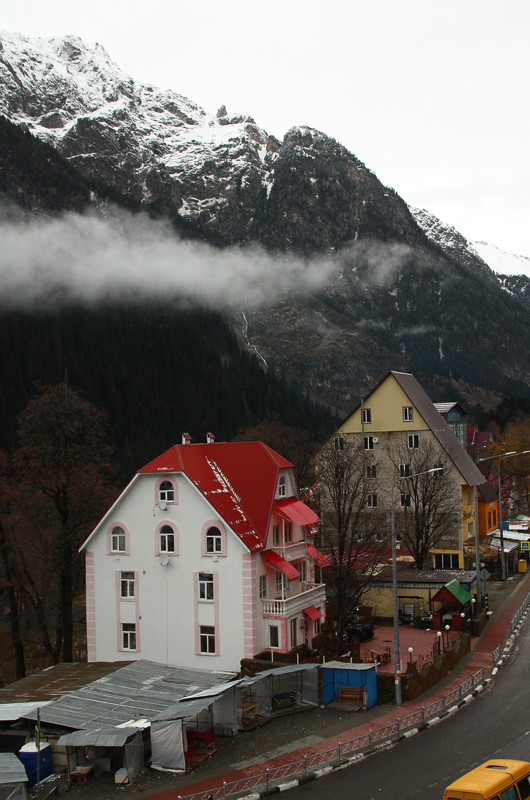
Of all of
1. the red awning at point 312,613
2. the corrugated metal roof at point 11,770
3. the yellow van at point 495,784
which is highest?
the yellow van at point 495,784

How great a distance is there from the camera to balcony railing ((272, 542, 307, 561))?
40.9 m

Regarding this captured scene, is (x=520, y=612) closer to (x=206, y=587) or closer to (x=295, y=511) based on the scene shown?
(x=295, y=511)

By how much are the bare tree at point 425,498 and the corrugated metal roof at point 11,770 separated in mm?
40086


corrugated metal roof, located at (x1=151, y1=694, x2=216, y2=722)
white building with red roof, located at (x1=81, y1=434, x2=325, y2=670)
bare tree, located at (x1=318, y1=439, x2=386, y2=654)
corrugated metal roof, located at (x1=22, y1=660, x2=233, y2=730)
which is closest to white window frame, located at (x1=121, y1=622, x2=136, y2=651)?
white building with red roof, located at (x1=81, y1=434, x2=325, y2=670)

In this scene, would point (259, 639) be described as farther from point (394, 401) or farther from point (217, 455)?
point (394, 401)

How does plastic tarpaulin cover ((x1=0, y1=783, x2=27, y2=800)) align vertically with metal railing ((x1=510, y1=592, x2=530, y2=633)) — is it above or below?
above

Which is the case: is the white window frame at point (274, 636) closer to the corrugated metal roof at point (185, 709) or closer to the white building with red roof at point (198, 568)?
the white building with red roof at point (198, 568)

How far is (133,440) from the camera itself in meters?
148

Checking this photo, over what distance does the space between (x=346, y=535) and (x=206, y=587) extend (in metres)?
11.8

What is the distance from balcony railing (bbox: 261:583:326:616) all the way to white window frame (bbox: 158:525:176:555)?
5965mm

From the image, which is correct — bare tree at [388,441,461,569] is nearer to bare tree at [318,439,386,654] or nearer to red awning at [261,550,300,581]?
bare tree at [318,439,386,654]

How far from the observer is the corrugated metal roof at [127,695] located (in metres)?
27.3

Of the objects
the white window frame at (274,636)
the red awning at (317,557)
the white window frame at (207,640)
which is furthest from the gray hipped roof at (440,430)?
the white window frame at (207,640)

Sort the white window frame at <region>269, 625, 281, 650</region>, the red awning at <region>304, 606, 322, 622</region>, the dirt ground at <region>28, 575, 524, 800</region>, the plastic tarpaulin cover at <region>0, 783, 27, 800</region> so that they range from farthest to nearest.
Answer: the red awning at <region>304, 606, 322, 622</region> → the white window frame at <region>269, 625, 281, 650</region> → the dirt ground at <region>28, 575, 524, 800</region> → the plastic tarpaulin cover at <region>0, 783, 27, 800</region>
